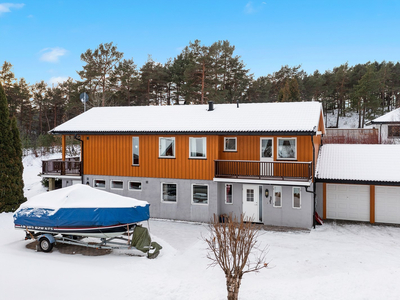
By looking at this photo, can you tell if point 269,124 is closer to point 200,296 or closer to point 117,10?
point 200,296

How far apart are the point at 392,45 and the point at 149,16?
127 feet

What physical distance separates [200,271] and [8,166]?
45.1ft

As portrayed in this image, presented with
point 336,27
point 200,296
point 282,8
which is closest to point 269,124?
point 200,296

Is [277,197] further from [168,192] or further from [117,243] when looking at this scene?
[117,243]

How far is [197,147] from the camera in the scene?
1656 centimetres

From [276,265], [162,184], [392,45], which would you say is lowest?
[276,265]

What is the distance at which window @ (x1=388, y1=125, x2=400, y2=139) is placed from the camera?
29516 mm

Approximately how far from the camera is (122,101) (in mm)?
39625

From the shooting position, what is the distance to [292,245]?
42.0ft

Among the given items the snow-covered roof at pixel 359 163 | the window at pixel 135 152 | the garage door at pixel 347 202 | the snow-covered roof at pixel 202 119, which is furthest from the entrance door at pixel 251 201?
the window at pixel 135 152

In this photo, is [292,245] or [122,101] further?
[122,101]

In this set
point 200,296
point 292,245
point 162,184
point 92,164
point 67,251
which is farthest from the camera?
point 92,164

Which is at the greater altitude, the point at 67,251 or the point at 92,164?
the point at 92,164

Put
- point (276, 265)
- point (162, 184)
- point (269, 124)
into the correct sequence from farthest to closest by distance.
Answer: point (162, 184), point (269, 124), point (276, 265)
